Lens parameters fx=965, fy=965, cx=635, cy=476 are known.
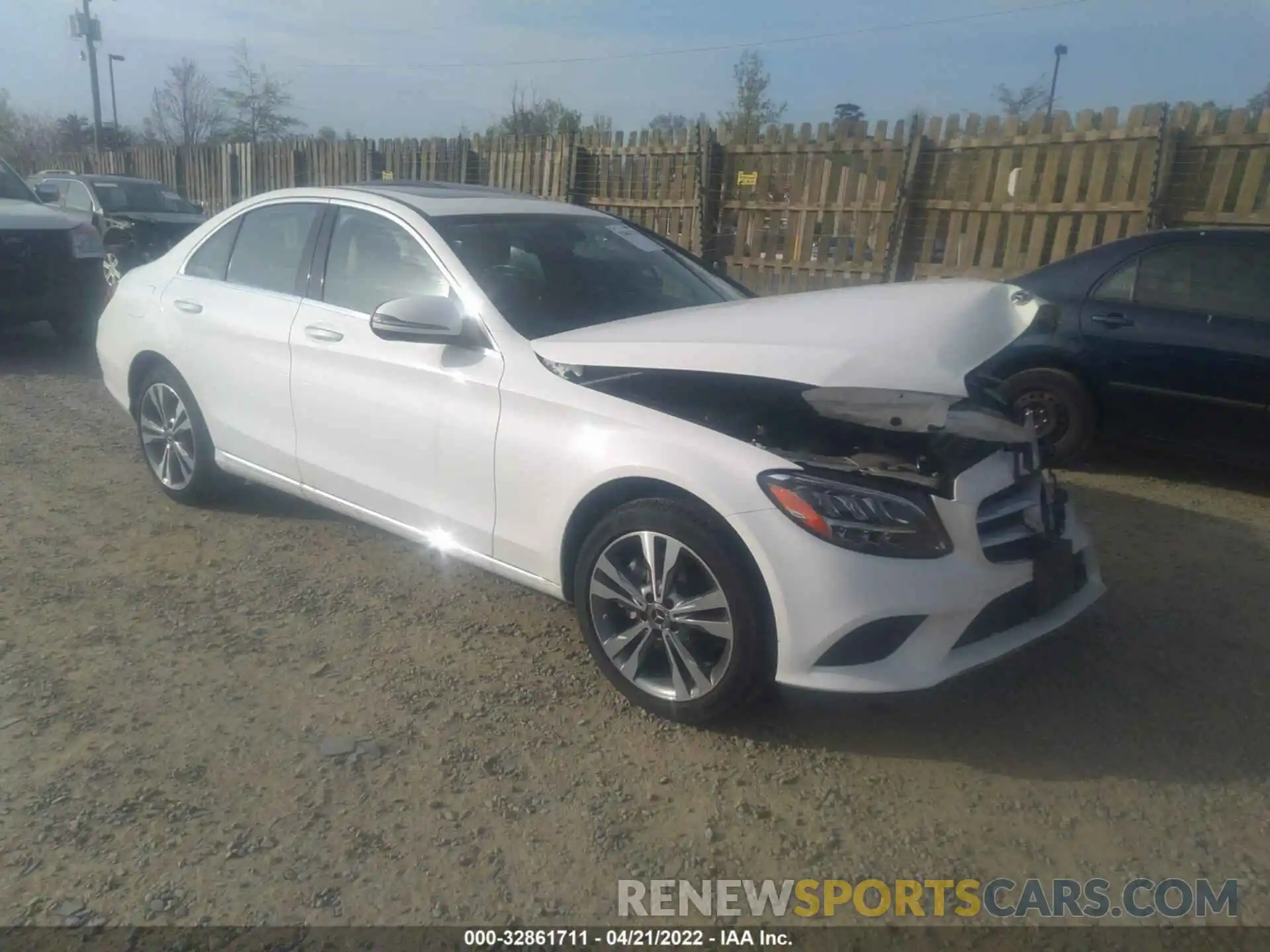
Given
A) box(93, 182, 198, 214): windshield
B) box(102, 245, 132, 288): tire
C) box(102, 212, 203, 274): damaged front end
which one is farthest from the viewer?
box(93, 182, 198, 214): windshield

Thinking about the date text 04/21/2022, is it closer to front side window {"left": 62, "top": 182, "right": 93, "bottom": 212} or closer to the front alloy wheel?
the front alloy wheel

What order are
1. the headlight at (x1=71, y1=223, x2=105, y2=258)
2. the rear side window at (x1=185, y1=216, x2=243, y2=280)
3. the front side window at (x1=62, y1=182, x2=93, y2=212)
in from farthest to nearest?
the front side window at (x1=62, y1=182, x2=93, y2=212)
the headlight at (x1=71, y1=223, x2=105, y2=258)
the rear side window at (x1=185, y1=216, x2=243, y2=280)

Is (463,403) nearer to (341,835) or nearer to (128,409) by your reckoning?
(341,835)

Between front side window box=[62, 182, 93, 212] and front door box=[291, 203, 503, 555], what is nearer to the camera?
front door box=[291, 203, 503, 555]

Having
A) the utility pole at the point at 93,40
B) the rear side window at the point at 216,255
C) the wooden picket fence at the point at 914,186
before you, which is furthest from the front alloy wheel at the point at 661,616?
the utility pole at the point at 93,40

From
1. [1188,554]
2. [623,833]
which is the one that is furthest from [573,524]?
[1188,554]

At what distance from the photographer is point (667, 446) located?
3.02 m

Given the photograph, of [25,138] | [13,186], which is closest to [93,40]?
[25,138]

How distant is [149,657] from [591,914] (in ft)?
6.89

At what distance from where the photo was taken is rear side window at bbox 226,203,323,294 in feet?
14.5

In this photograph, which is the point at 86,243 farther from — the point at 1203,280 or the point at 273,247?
the point at 1203,280

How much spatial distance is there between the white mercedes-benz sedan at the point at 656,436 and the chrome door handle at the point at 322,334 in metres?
0.01

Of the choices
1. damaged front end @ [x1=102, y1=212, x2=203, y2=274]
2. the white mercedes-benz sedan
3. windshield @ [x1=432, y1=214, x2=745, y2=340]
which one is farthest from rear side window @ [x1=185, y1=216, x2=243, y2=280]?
damaged front end @ [x1=102, y1=212, x2=203, y2=274]

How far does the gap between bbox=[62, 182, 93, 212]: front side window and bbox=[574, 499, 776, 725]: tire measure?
1379 centimetres
